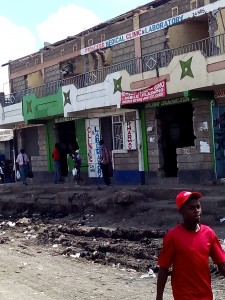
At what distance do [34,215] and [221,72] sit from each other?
26.6 feet

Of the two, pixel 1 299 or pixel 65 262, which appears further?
pixel 65 262

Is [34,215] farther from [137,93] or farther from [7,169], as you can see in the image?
[7,169]

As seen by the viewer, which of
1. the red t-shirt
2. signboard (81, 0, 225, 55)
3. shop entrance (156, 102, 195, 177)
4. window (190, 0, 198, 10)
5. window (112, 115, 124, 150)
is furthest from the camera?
window (112, 115, 124, 150)

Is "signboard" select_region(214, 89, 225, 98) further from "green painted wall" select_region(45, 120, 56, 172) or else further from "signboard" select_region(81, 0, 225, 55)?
"green painted wall" select_region(45, 120, 56, 172)

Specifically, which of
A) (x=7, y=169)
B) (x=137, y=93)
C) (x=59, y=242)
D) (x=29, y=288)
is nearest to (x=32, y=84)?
(x=7, y=169)

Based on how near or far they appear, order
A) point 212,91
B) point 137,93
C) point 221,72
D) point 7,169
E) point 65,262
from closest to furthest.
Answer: point 65,262 < point 221,72 < point 212,91 < point 137,93 < point 7,169

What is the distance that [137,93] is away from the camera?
18.7m

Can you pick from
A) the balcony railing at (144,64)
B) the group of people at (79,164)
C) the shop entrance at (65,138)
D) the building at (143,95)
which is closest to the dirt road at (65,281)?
the building at (143,95)

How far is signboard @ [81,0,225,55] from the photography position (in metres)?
16.6

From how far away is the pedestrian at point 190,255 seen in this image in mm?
3914

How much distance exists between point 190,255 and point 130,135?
17514 millimetres

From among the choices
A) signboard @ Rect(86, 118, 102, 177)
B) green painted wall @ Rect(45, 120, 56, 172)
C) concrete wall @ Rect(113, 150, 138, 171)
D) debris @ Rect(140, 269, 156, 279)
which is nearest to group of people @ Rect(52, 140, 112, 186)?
concrete wall @ Rect(113, 150, 138, 171)

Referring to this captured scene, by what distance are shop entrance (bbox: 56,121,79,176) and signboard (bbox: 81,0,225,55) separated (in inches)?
177

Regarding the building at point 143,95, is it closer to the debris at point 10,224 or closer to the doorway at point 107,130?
the doorway at point 107,130
